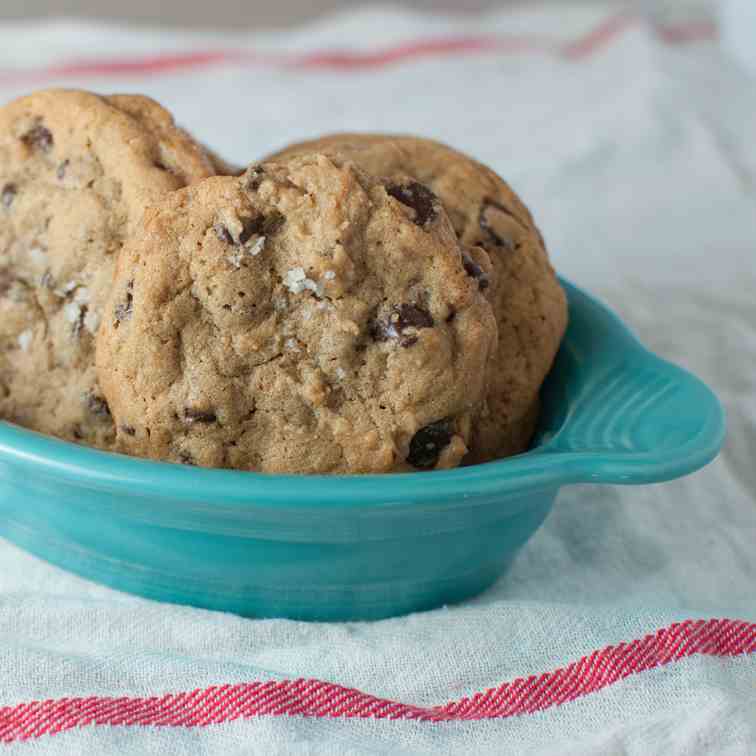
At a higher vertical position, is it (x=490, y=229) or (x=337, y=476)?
(x=490, y=229)

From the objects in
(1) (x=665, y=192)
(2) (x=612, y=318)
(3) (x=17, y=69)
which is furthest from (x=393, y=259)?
(3) (x=17, y=69)

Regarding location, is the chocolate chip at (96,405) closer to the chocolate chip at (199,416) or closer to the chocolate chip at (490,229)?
the chocolate chip at (199,416)

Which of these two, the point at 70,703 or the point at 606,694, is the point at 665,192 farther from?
the point at 70,703

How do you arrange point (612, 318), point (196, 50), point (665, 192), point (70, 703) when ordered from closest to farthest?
point (70, 703)
point (612, 318)
point (665, 192)
point (196, 50)

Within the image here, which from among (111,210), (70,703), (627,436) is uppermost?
(111,210)

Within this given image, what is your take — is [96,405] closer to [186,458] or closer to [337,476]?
[186,458]

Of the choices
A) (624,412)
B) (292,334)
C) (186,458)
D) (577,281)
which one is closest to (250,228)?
(292,334)

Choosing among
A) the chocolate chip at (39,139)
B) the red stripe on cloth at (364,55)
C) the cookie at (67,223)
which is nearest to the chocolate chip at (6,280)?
the cookie at (67,223)
